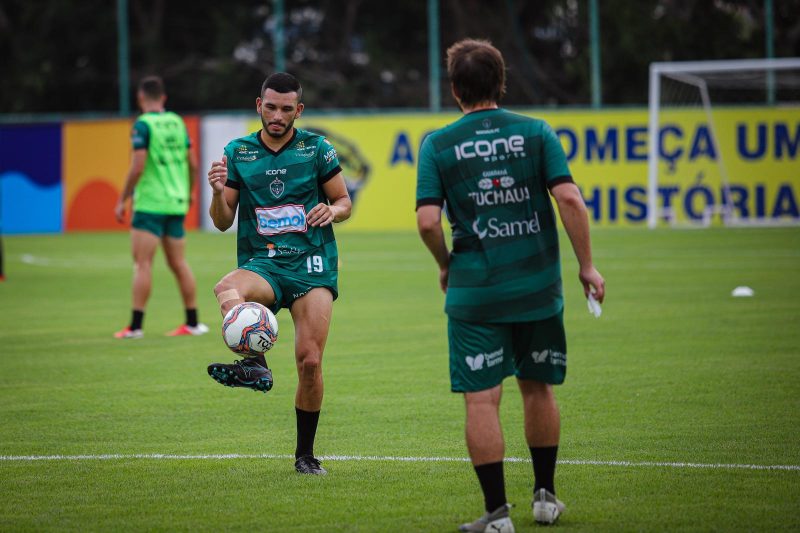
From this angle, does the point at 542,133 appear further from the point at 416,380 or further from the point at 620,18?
the point at 620,18

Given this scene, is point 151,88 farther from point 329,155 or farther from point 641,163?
point 641,163

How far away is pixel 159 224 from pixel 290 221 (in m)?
5.99

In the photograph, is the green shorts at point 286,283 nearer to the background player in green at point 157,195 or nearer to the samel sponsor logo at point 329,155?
the samel sponsor logo at point 329,155

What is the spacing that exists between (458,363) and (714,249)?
56.0 feet

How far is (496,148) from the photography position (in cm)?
553

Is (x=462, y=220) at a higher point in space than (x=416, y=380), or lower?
higher

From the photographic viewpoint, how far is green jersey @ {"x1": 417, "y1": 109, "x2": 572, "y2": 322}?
5.54 m

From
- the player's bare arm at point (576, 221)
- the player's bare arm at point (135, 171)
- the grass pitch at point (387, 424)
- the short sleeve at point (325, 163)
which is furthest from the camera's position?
the player's bare arm at point (135, 171)

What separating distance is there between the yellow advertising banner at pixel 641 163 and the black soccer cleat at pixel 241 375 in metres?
21.8

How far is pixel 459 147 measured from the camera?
18.2 ft

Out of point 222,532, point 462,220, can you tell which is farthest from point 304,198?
point 222,532

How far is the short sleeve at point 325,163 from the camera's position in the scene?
7.11 m

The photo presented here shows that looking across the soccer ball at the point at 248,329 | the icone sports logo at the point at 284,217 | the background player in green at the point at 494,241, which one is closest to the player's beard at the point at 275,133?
the icone sports logo at the point at 284,217

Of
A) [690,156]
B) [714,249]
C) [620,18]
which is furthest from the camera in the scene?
[620,18]
